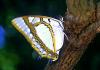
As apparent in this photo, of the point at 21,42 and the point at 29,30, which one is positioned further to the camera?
the point at 21,42

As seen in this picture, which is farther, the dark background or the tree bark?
the dark background

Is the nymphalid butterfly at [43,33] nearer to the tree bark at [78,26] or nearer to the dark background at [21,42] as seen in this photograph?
the tree bark at [78,26]

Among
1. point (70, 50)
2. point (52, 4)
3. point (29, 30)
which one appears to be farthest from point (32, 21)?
point (52, 4)

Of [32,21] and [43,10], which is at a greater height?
[32,21]

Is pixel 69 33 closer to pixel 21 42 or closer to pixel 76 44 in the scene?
pixel 76 44

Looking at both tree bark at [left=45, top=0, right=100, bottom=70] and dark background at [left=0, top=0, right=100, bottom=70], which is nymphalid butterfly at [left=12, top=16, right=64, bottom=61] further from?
dark background at [left=0, top=0, right=100, bottom=70]

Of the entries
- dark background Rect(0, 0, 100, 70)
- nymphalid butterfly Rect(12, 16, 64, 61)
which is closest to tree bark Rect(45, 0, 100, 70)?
nymphalid butterfly Rect(12, 16, 64, 61)

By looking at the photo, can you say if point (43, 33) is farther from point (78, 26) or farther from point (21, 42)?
point (21, 42)
